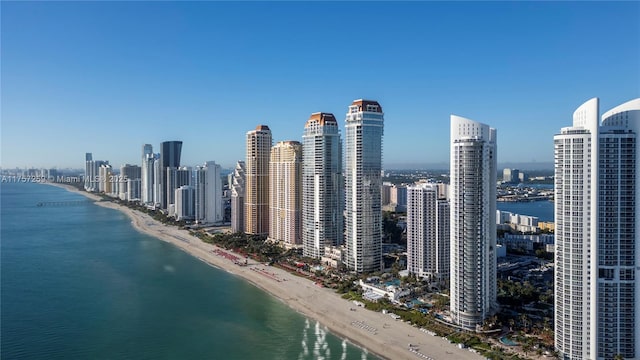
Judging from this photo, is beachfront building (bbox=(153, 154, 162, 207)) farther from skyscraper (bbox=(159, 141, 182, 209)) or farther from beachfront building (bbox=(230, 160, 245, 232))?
beachfront building (bbox=(230, 160, 245, 232))

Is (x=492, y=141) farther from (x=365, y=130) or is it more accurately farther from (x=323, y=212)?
(x=323, y=212)

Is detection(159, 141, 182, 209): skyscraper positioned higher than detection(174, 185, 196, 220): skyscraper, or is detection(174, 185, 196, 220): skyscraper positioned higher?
detection(159, 141, 182, 209): skyscraper

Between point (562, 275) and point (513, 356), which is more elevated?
point (562, 275)

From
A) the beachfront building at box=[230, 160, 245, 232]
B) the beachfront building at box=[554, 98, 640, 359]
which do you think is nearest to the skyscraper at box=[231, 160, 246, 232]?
the beachfront building at box=[230, 160, 245, 232]

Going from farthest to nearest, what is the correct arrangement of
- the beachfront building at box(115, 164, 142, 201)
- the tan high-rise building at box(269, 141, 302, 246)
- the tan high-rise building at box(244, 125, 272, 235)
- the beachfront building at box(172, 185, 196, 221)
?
1. the beachfront building at box(115, 164, 142, 201)
2. the beachfront building at box(172, 185, 196, 221)
3. the tan high-rise building at box(244, 125, 272, 235)
4. the tan high-rise building at box(269, 141, 302, 246)

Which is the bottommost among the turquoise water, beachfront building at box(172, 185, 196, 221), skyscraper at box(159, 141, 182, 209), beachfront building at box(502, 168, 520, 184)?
the turquoise water

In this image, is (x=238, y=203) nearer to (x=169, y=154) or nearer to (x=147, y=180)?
(x=169, y=154)

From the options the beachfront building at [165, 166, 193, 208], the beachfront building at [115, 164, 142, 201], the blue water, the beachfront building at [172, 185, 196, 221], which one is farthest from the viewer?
the beachfront building at [115, 164, 142, 201]

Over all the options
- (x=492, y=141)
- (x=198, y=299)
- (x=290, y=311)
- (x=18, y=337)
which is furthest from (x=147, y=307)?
(x=492, y=141)
